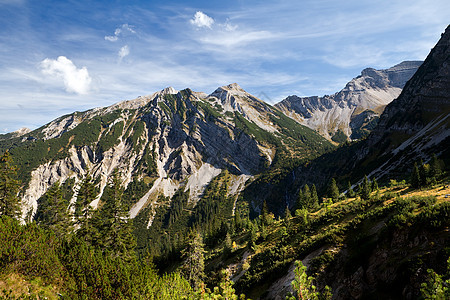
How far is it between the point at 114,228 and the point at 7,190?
17110 mm

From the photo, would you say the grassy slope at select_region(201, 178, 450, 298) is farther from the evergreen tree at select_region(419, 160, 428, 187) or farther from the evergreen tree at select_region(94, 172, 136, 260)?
the evergreen tree at select_region(94, 172, 136, 260)

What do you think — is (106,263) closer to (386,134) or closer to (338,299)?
(338,299)

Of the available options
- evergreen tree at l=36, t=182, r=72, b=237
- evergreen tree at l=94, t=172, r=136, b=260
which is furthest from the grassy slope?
evergreen tree at l=36, t=182, r=72, b=237

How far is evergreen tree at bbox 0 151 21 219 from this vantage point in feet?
105

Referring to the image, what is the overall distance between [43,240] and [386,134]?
7400 inches

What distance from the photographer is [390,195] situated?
32.8 meters

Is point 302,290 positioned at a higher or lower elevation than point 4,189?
lower

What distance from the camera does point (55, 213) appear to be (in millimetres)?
35938

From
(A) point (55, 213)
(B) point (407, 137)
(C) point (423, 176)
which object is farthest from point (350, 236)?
(B) point (407, 137)

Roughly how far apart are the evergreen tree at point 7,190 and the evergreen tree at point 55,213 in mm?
3192

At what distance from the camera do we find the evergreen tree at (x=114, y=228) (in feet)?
109

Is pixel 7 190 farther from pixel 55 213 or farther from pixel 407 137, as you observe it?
pixel 407 137

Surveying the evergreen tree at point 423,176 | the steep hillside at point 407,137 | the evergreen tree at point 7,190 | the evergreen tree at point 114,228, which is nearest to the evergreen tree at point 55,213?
the evergreen tree at point 7,190

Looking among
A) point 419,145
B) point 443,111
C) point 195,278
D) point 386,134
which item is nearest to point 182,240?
point 195,278
